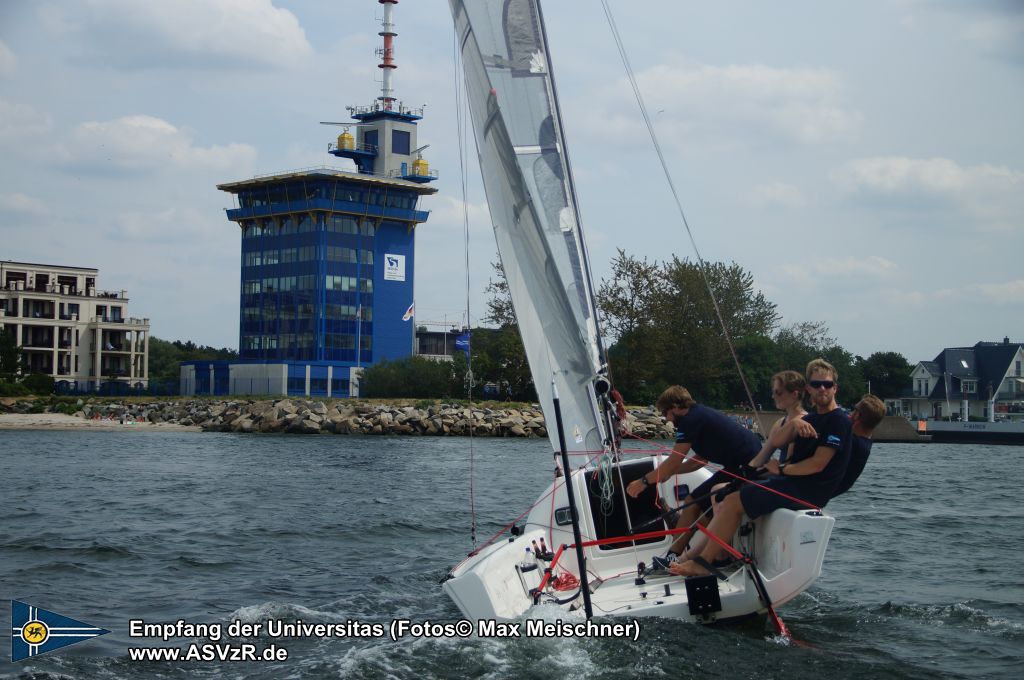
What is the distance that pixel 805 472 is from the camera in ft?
28.2

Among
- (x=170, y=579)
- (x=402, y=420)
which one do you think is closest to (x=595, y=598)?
(x=170, y=579)

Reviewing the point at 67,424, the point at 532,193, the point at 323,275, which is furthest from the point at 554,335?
the point at 323,275

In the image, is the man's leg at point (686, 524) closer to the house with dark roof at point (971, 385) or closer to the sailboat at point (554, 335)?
the sailboat at point (554, 335)

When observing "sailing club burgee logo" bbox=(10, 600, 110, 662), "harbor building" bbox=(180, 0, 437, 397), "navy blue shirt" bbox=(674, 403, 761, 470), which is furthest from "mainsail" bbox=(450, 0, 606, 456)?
"harbor building" bbox=(180, 0, 437, 397)

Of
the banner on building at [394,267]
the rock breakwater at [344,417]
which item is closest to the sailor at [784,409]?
the rock breakwater at [344,417]

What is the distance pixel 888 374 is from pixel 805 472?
75.5m

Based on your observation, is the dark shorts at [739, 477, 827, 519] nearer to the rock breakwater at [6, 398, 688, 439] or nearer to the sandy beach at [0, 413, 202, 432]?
the rock breakwater at [6, 398, 688, 439]

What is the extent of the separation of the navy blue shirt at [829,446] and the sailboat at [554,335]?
15.2 inches

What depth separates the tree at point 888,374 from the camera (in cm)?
7938

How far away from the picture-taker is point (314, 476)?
25.7 meters

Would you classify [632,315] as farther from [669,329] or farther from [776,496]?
[776,496]

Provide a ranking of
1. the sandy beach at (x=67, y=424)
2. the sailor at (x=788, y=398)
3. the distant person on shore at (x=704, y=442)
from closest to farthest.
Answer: the sailor at (x=788, y=398)
the distant person on shore at (x=704, y=442)
the sandy beach at (x=67, y=424)

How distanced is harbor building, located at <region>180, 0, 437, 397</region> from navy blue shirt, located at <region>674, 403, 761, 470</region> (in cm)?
6582

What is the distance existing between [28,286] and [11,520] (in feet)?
256
